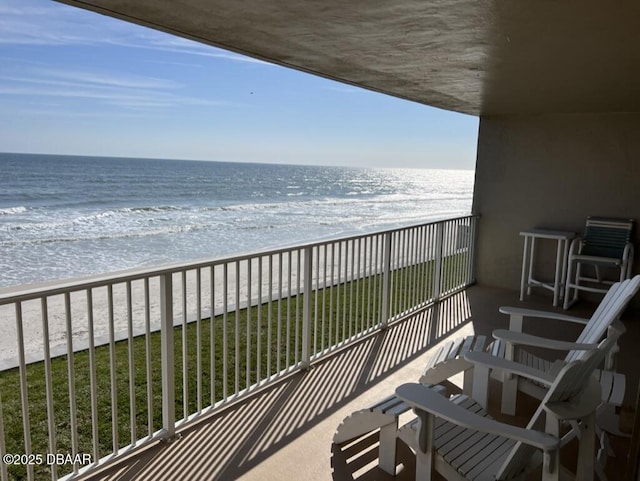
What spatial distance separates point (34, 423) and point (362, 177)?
130 feet

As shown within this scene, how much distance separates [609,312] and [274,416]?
1996 mm

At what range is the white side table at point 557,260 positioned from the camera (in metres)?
5.84

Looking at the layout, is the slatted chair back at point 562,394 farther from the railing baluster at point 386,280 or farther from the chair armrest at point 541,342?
the railing baluster at point 386,280

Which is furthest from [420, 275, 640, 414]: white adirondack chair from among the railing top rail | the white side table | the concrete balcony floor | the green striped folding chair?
the white side table

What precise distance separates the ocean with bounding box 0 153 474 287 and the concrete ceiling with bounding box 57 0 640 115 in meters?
3.38

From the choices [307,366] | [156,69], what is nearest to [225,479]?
[307,366]

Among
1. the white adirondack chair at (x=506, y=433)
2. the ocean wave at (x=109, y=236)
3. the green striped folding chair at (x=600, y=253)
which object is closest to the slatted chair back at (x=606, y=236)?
the green striped folding chair at (x=600, y=253)

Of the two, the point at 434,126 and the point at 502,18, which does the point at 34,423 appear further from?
the point at 434,126

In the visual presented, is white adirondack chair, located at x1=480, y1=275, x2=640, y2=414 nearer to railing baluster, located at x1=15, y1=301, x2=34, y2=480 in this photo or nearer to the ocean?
railing baluster, located at x1=15, y1=301, x2=34, y2=480

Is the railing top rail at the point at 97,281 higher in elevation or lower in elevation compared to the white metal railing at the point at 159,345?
higher

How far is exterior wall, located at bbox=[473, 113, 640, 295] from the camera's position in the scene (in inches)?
229

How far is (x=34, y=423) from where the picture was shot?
3246 millimetres

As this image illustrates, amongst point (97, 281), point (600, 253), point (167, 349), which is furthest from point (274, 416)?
point (600, 253)

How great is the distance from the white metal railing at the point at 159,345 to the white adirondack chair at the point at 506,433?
3.76ft
